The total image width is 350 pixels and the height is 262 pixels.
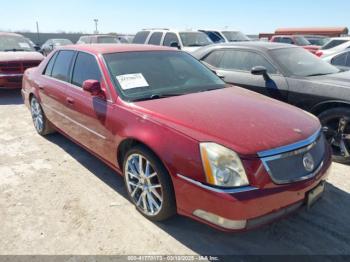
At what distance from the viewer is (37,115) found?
548 cm

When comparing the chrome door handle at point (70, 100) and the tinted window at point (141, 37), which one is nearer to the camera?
the chrome door handle at point (70, 100)

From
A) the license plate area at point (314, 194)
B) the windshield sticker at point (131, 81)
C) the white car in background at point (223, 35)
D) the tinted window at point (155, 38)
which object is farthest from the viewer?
the white car in background at point (223, 35)

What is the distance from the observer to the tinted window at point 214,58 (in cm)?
600

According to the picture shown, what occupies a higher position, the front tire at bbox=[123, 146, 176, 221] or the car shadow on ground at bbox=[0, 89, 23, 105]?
the front tire at bbox=[123, 146, 176, 221]

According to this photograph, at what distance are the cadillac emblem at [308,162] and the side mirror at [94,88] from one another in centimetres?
202

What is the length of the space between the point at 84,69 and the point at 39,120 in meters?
2.00

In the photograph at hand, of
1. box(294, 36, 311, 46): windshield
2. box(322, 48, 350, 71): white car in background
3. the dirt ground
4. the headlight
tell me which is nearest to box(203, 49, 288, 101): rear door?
the dirt ground

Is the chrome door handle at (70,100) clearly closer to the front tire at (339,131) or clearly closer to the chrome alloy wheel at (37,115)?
the chrome alloy wheel at (37,115)

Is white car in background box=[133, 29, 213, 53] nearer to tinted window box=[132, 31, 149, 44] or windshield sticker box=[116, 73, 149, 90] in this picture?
tinted window box=[132, 31, 149, 44]

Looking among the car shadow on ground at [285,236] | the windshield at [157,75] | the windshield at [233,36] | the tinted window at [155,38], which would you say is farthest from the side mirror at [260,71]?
the windshield at [233,36]

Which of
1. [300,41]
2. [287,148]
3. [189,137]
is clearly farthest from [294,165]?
[300,41]

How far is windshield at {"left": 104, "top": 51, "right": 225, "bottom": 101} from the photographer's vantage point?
3357mm

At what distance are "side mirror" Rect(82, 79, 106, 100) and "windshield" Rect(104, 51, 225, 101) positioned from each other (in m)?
0.18

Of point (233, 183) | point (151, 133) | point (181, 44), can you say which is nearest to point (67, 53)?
point (151, 133)
